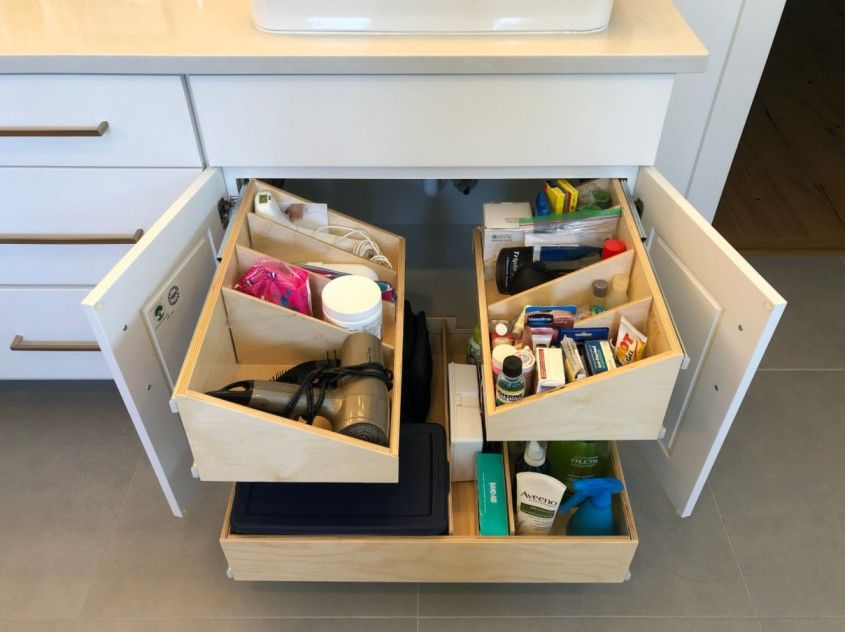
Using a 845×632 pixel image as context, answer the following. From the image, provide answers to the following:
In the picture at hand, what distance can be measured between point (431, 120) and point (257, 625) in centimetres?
89

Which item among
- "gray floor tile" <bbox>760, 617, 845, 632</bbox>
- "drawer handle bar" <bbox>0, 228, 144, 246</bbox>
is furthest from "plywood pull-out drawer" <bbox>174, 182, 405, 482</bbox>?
"gray floor tile" <bbox>760, 617, 845, 632</bbox>

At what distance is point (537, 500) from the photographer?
1050 millimetres

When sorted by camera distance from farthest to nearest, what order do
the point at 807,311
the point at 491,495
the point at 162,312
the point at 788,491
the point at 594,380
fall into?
the point at 807,311
the point at 788,491
the point at 491,495
the point at 162,312
the point at 594,380

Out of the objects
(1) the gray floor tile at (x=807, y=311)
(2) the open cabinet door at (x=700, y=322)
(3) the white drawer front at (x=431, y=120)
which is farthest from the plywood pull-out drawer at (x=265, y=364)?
(1) the gray floor tile at (x=807, y=311)

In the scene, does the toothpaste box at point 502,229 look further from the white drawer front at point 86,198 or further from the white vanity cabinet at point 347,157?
the white drawer front at point 86,198

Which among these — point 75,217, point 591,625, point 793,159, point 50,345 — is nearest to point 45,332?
point 50,345

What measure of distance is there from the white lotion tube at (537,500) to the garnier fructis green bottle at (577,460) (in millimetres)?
100

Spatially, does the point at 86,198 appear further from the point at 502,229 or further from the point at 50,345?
the point at 502,229

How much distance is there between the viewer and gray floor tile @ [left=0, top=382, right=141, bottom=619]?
3.92ft

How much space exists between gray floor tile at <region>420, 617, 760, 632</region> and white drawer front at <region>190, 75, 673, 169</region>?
0.77m

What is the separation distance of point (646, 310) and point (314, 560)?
2.05 ft

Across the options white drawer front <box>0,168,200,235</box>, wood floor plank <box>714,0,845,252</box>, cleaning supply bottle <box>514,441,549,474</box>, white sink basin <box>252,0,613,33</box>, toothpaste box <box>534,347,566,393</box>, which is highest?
white sink basin <box>252,0,613,33</box>

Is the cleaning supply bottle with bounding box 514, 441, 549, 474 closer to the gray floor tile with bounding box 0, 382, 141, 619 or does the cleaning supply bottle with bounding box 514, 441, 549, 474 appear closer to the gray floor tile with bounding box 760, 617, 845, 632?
the gray floor tile with bounding box 760, 617, 845, 632

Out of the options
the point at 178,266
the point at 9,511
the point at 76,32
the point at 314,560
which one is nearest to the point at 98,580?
the point at 9,511
